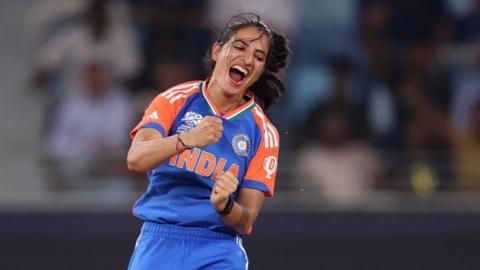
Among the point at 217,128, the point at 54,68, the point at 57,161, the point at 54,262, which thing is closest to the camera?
the point at 217,128

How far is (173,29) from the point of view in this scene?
9594 mm

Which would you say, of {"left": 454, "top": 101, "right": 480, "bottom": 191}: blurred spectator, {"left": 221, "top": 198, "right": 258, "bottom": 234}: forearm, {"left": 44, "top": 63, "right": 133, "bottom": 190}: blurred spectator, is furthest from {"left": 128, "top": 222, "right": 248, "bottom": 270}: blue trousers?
{"left": 454, "top": 101, "right": 480, "bottom": 191}: blurred spectator

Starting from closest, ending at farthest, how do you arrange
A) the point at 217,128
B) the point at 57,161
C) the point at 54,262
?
the point at 217,128
the point at 54,262
the point at 57,161

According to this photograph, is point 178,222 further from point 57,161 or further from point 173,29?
point 173,29

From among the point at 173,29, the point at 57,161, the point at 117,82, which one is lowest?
the point at 57,161

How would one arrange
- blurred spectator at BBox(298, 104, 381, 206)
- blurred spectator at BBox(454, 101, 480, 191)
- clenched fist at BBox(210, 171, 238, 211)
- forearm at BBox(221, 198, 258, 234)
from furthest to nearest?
blurred spectator at BBox(454, 101, 480, 191), blurred spectator at BBox(298, 104, 381, 206), forearm at BBox(221, 198, 258, 234), clenched fist at BBox(210, 171, 238, 211)

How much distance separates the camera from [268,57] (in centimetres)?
476

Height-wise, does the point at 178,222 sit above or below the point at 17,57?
below

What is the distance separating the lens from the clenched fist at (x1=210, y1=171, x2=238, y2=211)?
4.21 metres

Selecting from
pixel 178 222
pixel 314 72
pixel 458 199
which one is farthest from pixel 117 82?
pixel 178 222

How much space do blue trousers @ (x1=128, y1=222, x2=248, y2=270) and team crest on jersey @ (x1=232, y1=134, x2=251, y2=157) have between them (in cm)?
35

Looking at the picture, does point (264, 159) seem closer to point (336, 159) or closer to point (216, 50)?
point (216, 50)

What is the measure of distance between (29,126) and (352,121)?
2697mm

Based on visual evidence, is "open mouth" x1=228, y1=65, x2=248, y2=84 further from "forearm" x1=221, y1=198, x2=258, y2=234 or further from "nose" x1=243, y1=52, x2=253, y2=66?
"forearm" x1=221, y1=198, x2=258, y2=234
